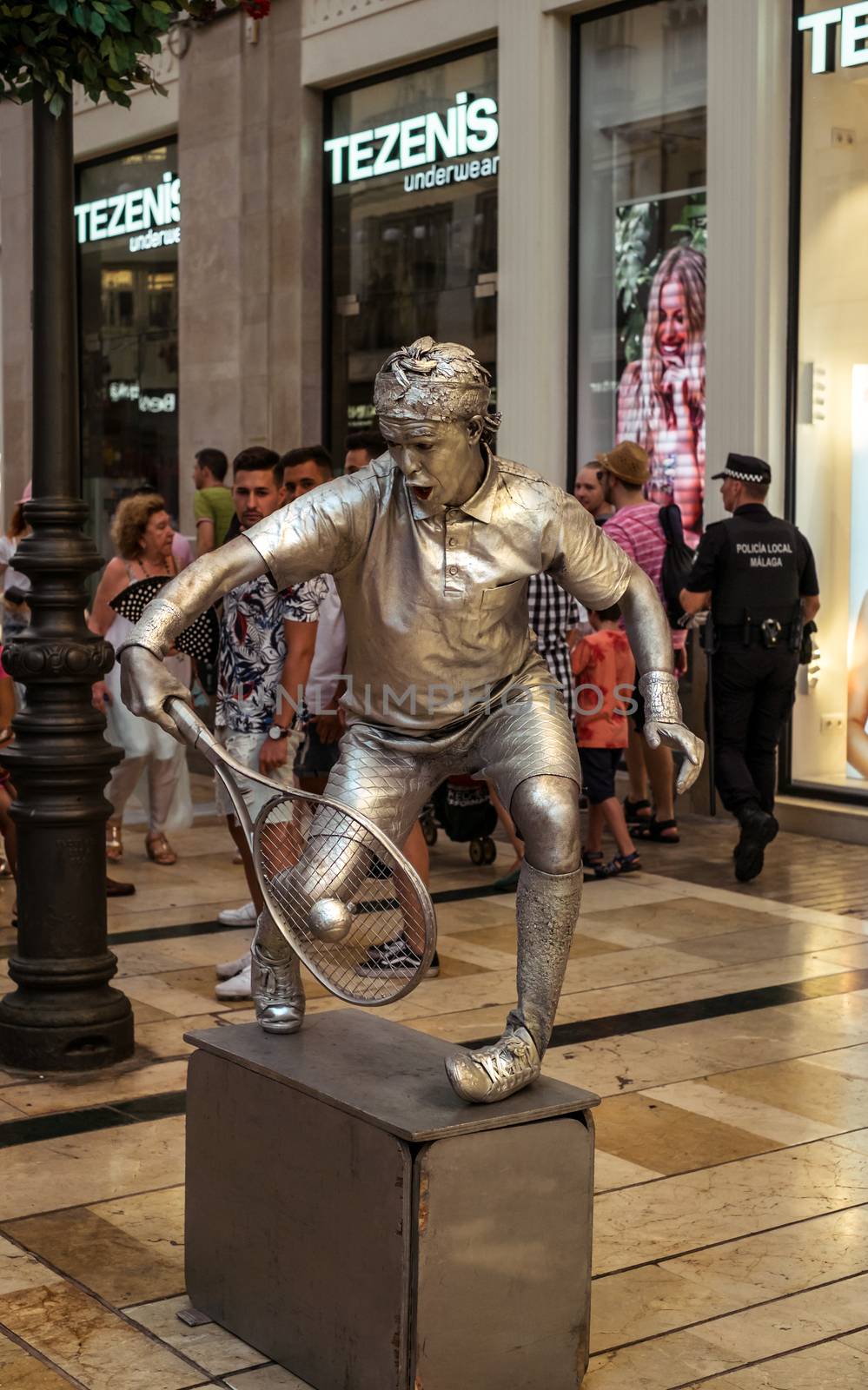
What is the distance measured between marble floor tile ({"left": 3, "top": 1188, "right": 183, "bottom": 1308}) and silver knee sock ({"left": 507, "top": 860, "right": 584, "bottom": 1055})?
3.63 feet

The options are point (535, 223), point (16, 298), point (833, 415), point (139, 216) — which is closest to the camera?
point (833, 415)

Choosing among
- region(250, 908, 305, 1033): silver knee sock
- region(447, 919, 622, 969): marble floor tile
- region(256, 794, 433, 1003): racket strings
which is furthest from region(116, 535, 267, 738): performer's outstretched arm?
region(447, 919, 622, 969): marble floor tile

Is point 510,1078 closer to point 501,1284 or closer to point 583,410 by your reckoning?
point 501,1284

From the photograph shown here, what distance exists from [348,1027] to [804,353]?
7575mm

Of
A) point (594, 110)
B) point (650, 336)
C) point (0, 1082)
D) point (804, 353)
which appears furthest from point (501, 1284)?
point (594, 110)

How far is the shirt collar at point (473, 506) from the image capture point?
155 inches

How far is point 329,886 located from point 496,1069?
0.54 m

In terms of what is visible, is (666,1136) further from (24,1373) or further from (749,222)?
(749,222)

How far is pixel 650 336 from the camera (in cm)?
1182

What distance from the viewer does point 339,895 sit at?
151 inches

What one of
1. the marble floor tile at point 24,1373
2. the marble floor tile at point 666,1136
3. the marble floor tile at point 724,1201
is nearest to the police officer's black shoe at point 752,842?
the marble floor tile at point 666,1136

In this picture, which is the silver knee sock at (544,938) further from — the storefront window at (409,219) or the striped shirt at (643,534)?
the storefront window at (409,219)

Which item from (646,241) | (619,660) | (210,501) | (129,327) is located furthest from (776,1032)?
(129,327)

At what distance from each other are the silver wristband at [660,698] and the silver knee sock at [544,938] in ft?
1.32
